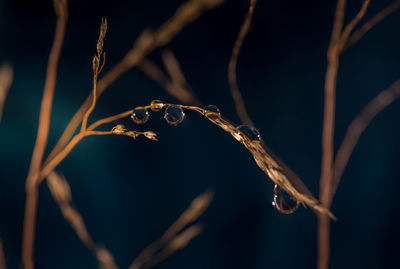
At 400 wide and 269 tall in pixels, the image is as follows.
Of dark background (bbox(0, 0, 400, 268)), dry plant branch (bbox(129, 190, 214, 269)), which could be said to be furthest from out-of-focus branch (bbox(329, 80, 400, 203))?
dry plant branch (bbox(129, 190, 214, 269))

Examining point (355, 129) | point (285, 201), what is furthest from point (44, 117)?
point (355, 129)

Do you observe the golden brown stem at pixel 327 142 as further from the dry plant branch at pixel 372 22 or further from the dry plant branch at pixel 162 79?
the dry plant branch at pixel 162 79

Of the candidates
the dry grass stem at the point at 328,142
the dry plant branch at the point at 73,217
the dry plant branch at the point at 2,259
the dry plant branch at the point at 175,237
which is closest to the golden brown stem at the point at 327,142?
the dry grass stem at the point at 328,142

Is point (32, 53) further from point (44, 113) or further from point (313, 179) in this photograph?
point (313, 179)

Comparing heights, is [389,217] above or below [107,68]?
below

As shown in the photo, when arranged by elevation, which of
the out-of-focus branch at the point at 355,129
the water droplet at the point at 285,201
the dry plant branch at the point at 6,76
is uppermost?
the dry plant branch at the point at 6,76

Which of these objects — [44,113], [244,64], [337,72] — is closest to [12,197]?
[44,113]
